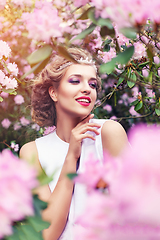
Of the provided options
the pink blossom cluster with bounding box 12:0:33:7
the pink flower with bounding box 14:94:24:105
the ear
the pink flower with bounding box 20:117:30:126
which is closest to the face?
the ear

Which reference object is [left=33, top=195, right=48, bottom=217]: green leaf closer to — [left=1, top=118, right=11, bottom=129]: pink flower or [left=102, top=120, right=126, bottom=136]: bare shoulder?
[left=102, top=120, right=126, bottom=136]: bare shoulder

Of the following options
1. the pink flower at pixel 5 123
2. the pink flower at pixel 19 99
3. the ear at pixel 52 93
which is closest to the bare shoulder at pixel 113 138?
the ear at pixel 52 93

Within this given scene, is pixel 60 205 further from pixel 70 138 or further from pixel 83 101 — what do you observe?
pixel 83 101

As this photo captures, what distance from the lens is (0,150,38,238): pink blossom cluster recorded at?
33 centimetres

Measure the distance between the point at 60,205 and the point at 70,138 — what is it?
36 centimetres

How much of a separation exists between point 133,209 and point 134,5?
392mm

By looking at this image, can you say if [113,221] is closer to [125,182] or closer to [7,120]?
[125,182]

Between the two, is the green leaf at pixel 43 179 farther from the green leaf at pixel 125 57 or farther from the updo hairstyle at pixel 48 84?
the updo hairstyle at pixel 48 84

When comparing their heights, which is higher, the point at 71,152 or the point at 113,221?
the point at 113,221

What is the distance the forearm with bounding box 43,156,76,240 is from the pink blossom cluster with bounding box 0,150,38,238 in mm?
882

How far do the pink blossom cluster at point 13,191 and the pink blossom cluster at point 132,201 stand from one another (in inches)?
3.7

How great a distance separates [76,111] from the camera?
4.53 feet

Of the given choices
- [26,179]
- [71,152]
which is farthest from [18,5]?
[26,179]

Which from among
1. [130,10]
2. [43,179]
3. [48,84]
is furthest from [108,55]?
[43,179]
